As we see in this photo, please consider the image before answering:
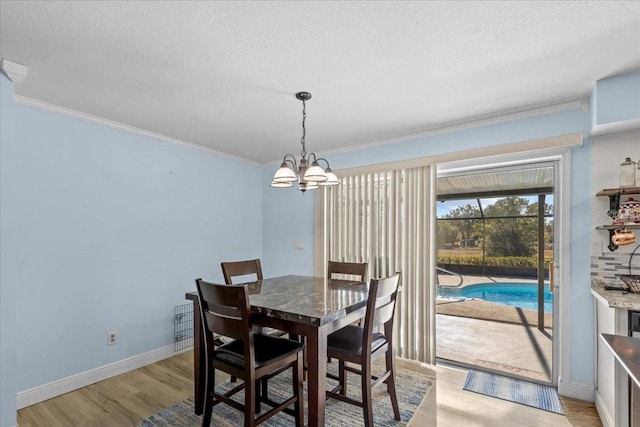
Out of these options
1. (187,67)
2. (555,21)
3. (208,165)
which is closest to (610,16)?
(555,21)

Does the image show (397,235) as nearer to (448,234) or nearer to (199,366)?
(199,366)

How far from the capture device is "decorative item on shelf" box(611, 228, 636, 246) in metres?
2.09

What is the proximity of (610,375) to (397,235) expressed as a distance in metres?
1.79

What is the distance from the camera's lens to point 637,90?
193cm

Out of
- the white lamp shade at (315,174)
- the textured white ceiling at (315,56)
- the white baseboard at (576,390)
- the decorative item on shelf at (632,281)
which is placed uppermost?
the textured white ceiling at (315,56)

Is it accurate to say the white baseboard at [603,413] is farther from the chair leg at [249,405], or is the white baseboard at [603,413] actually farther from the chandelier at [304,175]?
the chandelier at [304,175]

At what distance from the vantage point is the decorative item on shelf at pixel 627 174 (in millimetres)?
2148

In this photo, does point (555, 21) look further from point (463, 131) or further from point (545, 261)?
point (545, 261)

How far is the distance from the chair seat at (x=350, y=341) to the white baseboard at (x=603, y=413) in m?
1.38

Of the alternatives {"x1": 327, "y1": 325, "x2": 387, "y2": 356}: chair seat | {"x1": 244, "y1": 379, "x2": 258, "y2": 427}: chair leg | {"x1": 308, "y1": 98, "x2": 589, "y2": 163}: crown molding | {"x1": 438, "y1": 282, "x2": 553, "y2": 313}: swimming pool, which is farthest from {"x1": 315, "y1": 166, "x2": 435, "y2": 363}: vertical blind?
{"x1": 438, "y1": 282, "x2": 553, "y2": 313}: swimming pool

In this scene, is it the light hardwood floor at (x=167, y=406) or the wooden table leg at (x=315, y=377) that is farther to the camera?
the light hardwood floor at (x=167, y=406)

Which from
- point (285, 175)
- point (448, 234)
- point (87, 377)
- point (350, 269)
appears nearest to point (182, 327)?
point (87, 377)

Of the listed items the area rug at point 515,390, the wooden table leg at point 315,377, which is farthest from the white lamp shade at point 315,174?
the area rug at point 515,390

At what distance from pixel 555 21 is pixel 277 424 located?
275 centimetres
